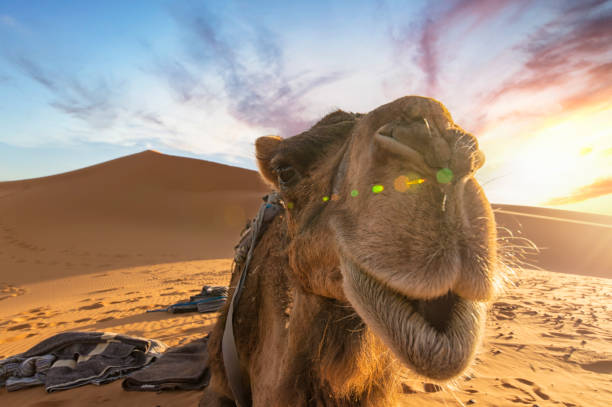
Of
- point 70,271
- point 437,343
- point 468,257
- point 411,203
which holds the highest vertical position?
point 411,203

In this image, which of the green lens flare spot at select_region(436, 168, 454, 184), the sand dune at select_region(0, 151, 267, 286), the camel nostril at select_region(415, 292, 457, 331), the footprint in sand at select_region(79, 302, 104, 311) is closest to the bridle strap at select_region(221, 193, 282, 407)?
the camel nostril at select_region(415, 292, 457, 331)

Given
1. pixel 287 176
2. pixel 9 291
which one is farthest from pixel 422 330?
pixel 9 291

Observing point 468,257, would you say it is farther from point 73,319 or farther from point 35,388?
point 73,319

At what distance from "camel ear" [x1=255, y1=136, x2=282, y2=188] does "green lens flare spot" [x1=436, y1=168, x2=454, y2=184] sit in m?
1.37

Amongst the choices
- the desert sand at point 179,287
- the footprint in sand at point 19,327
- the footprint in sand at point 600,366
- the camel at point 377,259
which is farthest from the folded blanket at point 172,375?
the footprint in sand at point 19,327

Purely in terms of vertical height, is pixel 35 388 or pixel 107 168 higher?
pixel 107 168

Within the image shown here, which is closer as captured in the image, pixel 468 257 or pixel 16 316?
pixel 468 257

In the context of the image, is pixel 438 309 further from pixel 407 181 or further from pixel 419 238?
pixel 407 181

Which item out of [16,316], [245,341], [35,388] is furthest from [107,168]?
[245,341]

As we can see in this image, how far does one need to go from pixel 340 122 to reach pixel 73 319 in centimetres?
1058

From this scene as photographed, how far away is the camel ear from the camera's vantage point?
2.30 m

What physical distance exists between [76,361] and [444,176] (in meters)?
6.38

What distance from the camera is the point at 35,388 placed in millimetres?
4734

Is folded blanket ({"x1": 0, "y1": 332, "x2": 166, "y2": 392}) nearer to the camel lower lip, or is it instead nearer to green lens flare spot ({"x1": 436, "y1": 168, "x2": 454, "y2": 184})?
the camel lower lip
